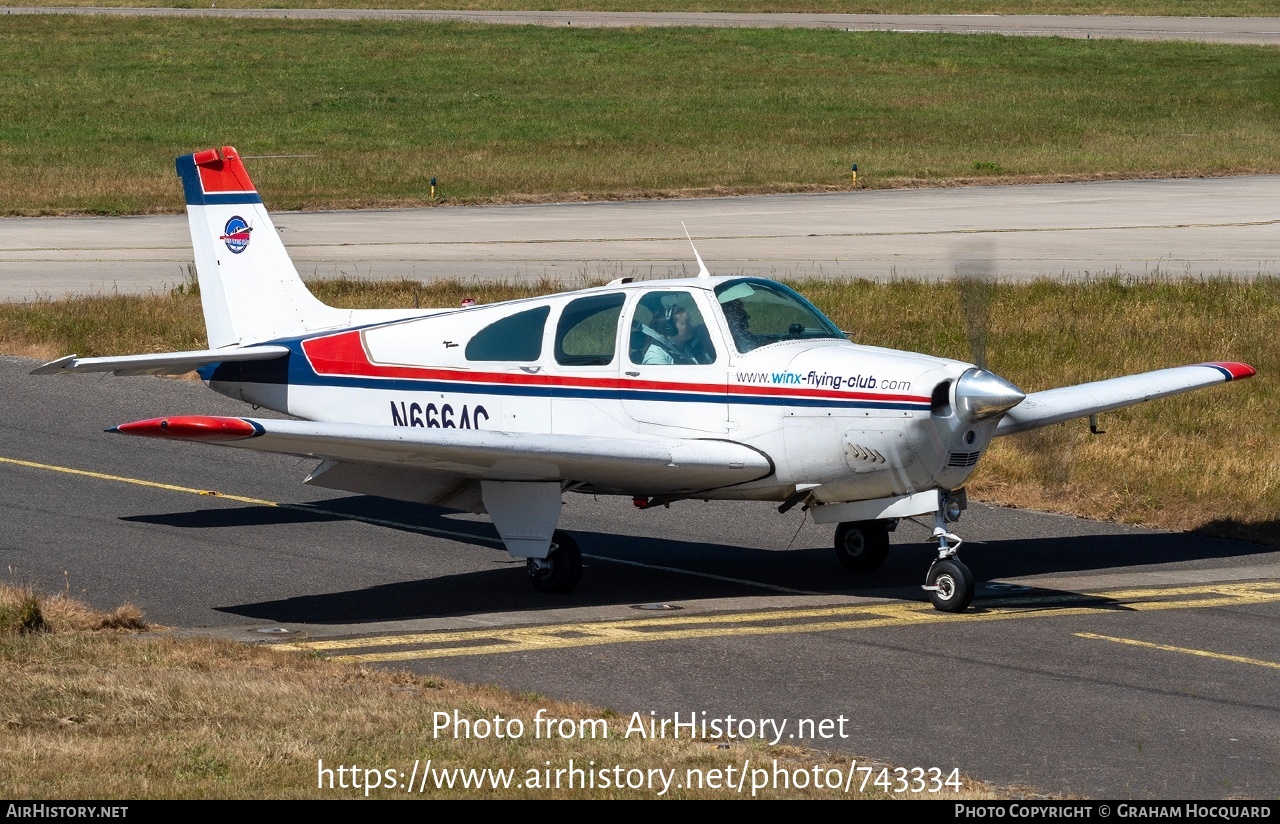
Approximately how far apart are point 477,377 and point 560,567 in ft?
5.60

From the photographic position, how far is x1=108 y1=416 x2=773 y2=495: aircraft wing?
36.0 ft

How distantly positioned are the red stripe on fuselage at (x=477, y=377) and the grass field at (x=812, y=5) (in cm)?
8298

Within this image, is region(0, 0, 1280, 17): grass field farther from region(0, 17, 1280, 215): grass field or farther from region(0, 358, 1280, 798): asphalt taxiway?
region(0, 358, 1280, 798): asphalt taxiway

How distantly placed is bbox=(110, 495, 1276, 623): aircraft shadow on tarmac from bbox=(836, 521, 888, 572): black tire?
102 millimetres

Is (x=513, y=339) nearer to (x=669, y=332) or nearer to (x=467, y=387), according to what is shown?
(x=467, y=387)

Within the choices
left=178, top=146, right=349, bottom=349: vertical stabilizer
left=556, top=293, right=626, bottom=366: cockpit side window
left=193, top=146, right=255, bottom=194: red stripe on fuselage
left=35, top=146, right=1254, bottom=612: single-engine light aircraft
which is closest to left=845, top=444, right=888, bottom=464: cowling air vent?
left=35, top=146, right=1254, bottom=612: single-engine light aircraft

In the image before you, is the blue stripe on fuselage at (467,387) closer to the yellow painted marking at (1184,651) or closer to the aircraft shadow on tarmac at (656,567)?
the aircraft shadow on tarmac at (656,567)

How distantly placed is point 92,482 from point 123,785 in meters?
9.38

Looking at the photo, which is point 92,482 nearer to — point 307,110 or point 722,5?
point 307,110

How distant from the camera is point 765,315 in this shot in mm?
12055

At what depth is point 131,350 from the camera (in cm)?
2322

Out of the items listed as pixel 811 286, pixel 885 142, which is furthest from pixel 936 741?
pixel 885 142

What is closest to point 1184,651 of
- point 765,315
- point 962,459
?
point 962,459

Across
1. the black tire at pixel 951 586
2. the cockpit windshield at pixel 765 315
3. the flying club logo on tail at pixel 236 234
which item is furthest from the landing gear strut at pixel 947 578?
the flying club logo on tail at pixel 236 234
